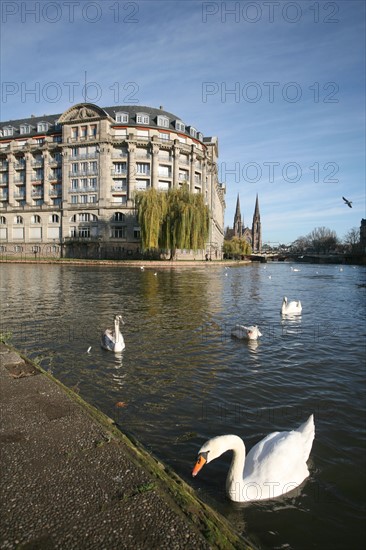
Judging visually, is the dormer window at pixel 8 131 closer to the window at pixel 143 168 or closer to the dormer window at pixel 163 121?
the window at pixel 143 168

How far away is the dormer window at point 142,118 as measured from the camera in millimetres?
69412

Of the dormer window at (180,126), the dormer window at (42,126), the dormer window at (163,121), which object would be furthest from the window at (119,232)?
the dormer window at (42,126)

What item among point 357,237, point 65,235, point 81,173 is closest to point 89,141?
point 81,173

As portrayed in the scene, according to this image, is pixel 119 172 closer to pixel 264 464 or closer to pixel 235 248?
pixel 235 248

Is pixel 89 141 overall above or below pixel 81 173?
above

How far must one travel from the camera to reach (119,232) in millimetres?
67188

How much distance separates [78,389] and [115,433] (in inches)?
107

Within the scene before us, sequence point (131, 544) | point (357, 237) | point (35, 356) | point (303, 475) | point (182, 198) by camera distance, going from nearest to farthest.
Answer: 1. point (131, 544)
2. point (303, 475)
3. point (35, 356)
4. point (182, 198)
5. point (357, 237)

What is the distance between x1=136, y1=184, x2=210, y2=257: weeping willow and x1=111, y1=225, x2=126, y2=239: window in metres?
14.6

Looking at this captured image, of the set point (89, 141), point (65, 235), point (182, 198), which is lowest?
point (65, 235)

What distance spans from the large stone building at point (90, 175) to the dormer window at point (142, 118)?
0.61ft

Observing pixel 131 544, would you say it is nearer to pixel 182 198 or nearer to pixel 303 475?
pixel 303 475

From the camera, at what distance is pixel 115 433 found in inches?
169

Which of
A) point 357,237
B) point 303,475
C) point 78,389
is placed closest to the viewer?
point 303,475
